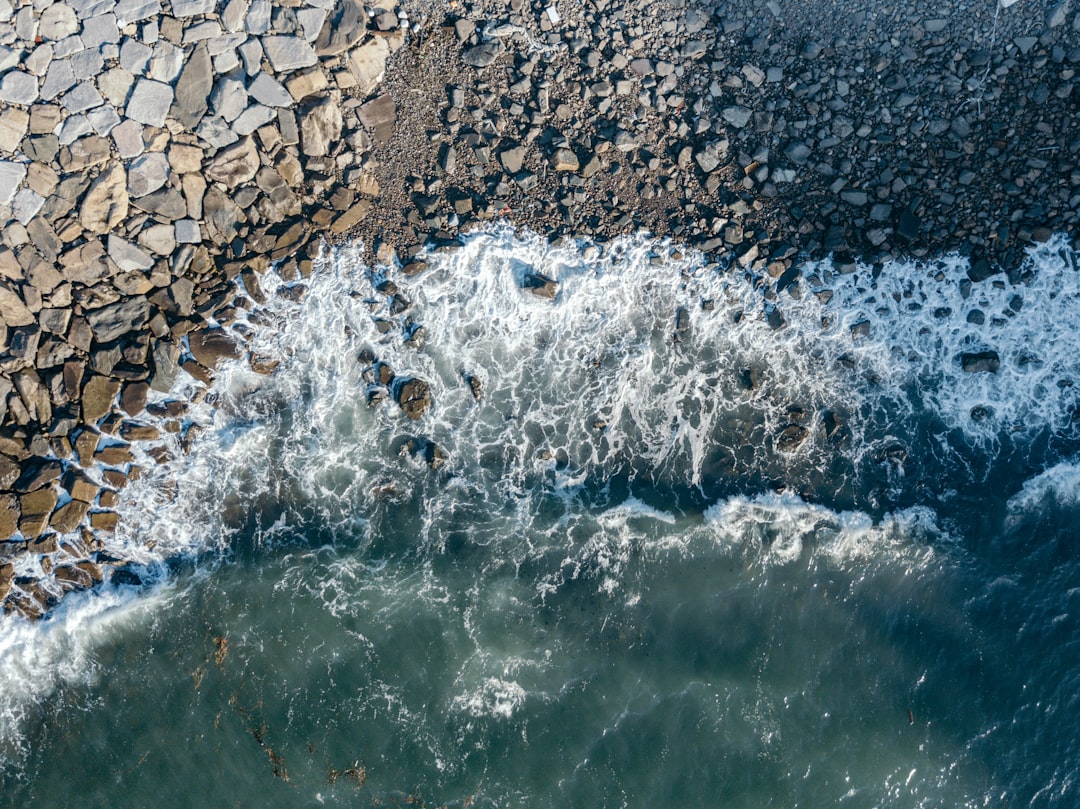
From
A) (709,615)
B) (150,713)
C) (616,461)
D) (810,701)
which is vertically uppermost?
(616,461)

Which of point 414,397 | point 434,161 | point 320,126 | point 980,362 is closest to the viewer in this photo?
point 980,362

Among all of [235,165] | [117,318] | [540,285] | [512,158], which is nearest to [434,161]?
[512,158]

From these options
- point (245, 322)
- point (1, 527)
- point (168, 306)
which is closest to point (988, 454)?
point (245, 322)

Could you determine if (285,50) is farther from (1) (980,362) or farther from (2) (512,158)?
(1) (980,362)

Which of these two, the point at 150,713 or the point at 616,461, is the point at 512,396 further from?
the point at 150,713

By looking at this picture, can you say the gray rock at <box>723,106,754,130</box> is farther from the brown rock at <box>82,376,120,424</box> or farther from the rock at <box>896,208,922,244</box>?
the brown rock at <box>82,376,120,424</box>
